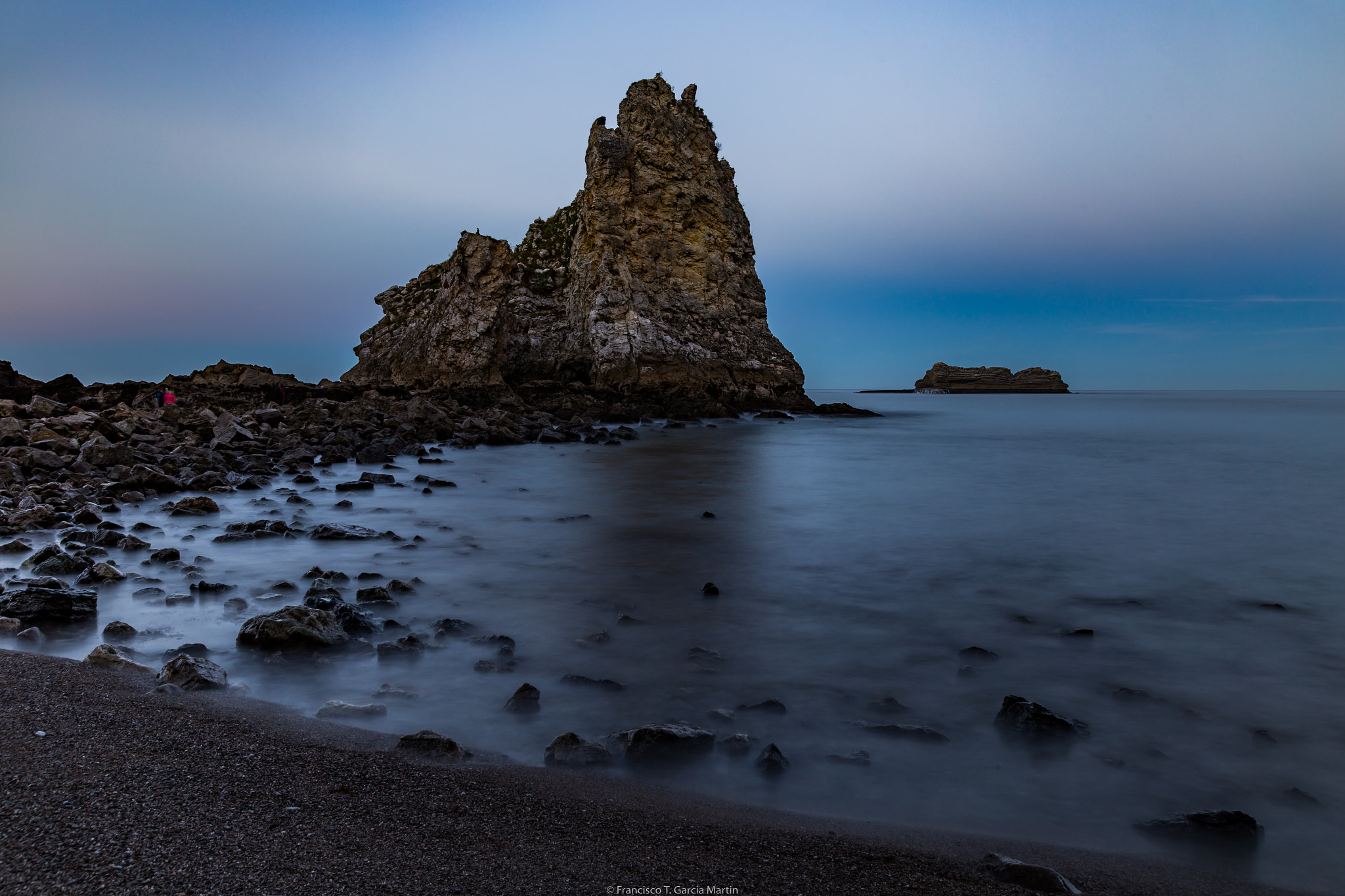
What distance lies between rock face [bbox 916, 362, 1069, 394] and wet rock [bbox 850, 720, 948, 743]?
156 m

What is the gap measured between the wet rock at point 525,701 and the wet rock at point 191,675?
1644mm

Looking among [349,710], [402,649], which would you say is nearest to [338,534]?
[402,649]

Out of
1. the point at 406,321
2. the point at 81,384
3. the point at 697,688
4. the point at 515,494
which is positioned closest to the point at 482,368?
the point at 406,321

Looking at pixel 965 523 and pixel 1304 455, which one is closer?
pixel 965 523

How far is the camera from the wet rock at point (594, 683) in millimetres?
4684

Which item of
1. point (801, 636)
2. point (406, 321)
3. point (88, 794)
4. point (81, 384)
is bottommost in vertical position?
point (801, 636)

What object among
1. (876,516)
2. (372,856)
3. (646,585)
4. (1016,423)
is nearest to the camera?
(372,856)

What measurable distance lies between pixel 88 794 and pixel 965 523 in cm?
1138

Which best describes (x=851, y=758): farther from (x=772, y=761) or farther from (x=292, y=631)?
(x=292, y=631)

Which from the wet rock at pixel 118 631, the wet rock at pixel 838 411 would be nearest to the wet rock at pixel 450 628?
the wet rock at pixel 118 631

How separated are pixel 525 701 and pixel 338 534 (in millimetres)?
5606

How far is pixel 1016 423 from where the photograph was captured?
47.3 meters

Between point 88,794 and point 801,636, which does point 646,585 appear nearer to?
point 801,636

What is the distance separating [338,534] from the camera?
8.92m
